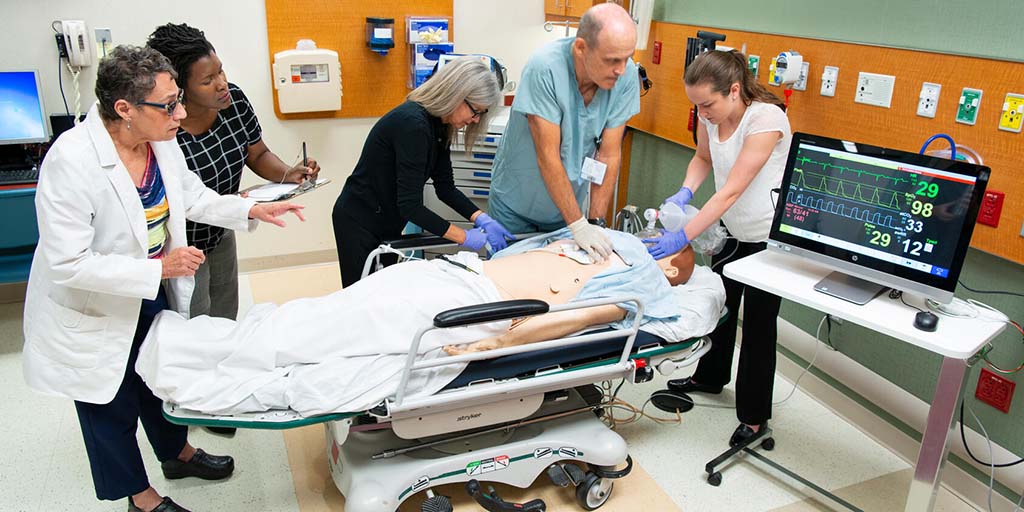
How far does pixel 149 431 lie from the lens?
2188 mm

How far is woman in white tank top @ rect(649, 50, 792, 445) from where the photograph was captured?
234 centimetres

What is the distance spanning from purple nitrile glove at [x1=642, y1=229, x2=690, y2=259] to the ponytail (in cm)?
49

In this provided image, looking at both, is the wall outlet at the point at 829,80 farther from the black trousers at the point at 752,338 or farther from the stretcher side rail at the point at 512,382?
the stretcher side rail at the point at 512,382

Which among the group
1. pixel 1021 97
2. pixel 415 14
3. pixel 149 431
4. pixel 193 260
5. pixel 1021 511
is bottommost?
pixel 1021 511

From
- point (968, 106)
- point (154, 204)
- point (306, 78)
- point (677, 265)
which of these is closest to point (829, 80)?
point (968, 106)

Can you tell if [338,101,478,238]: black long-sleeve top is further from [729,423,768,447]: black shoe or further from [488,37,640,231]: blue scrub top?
Answer: [729,423,768,447]: black shoe

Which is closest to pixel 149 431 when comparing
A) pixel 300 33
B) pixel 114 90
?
pixel 114 90


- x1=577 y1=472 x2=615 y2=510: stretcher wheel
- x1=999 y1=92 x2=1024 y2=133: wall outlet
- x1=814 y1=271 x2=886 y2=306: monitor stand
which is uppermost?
x1=999 y1=92 x2=1024 y2=133: wall outlet

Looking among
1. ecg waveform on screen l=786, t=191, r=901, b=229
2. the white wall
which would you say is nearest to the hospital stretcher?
ecg waveform on screen l=786, t=191, r=901, b=229

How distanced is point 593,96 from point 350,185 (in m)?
0.93

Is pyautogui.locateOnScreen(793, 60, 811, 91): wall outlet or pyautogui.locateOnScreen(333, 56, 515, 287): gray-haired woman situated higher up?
pyautogui.locateOnScreen(793, 60, 811, 91): wall outlet

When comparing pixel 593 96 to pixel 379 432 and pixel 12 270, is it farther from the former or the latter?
pixel 12 270

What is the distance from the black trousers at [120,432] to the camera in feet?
6.29

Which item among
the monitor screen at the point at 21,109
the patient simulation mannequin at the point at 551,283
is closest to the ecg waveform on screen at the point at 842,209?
the patient simulation mannequin at the point at 551,283
